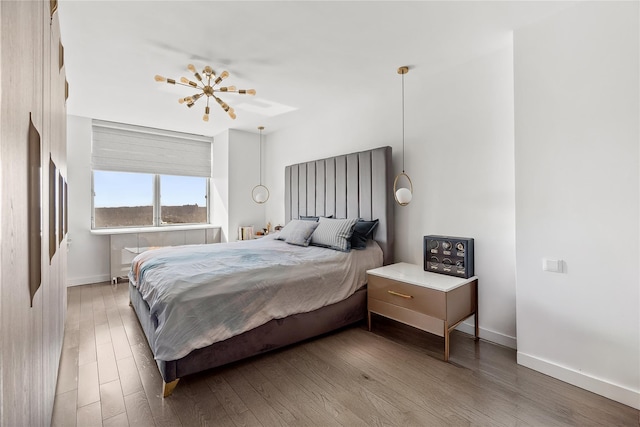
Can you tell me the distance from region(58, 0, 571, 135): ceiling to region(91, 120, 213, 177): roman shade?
0.98 metres

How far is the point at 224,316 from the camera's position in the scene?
2.21 metres

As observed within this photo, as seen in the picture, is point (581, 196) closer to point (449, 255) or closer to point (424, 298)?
point (449, 255)

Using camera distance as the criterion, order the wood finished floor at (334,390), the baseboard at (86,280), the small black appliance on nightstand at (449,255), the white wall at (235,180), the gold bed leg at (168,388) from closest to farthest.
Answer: the wood finished floor at (334,390) < the gold bed leg at (168,388) < the small black appliance on nightstand at (449,255) < the baseboard at (86,280) < the white wall at (235,180)

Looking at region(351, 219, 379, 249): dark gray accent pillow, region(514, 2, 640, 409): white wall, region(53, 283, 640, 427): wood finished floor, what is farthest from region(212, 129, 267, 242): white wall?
region(514, 2, 640, 409): white wall

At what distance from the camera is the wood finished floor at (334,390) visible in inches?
69.2

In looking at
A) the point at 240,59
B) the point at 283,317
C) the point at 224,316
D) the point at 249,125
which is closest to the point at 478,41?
the point at 240,59

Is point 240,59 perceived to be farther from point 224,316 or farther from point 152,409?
point 152,409

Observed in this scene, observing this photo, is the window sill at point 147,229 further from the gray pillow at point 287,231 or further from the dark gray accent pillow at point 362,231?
the dark gray accent pillow at point 362,231

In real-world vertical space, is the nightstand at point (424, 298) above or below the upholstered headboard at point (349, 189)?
below

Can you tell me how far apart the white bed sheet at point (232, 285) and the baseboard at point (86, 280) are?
6.83ft

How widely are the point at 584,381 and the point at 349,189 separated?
265cm

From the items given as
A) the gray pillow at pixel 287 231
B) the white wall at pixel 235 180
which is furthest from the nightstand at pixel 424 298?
the white wall at pixel 235 180

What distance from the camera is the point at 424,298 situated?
8.22ft

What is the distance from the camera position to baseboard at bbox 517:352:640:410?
1.84 m
